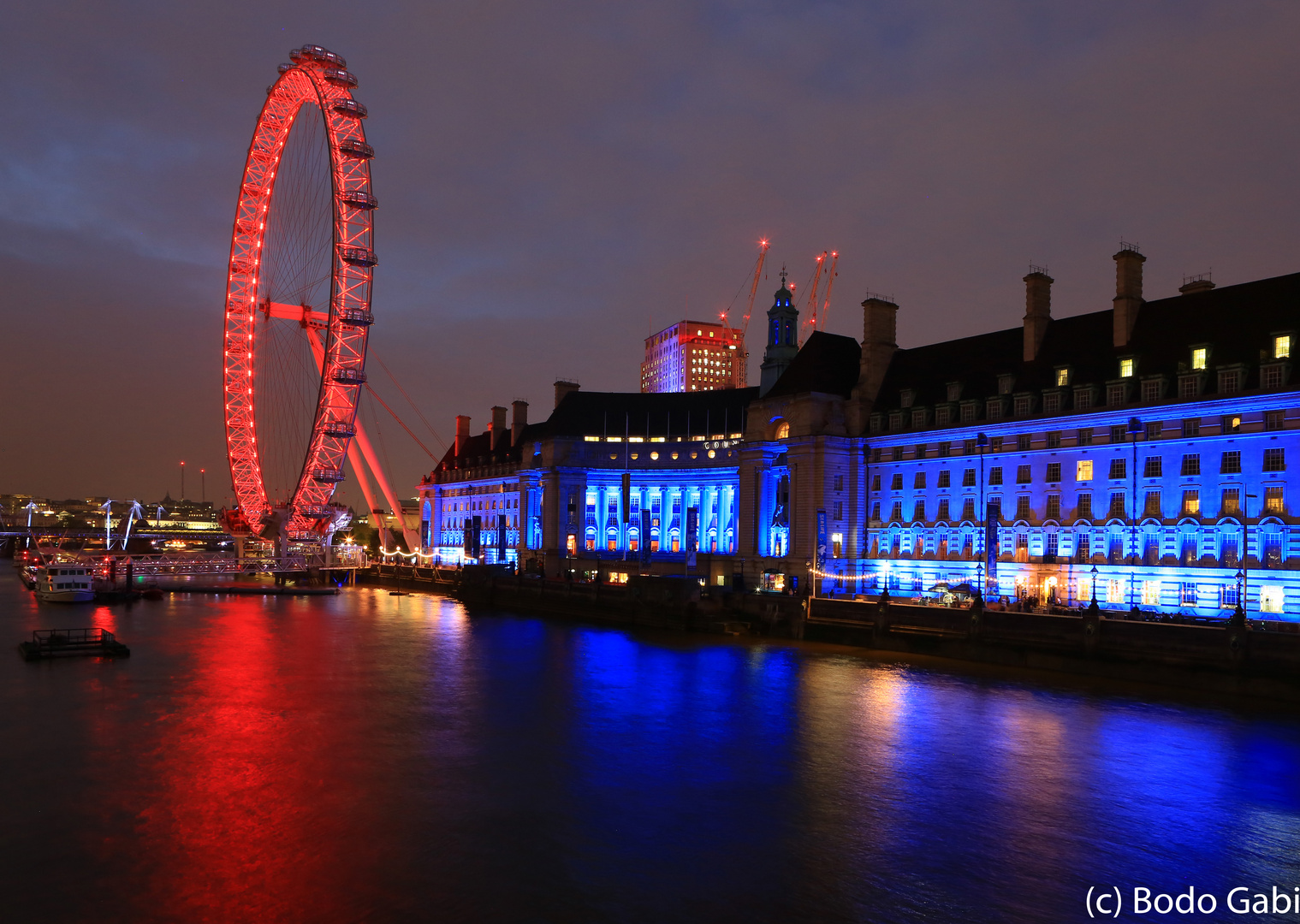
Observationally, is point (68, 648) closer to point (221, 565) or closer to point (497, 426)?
point (221, 565)

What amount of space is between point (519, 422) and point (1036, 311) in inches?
3394

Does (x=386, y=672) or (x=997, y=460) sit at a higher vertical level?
(x=997, y=460)

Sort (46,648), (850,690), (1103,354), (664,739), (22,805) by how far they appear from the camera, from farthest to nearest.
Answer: (1103,354) < (46,648) < (850,690) < (664,739) < (22,805)

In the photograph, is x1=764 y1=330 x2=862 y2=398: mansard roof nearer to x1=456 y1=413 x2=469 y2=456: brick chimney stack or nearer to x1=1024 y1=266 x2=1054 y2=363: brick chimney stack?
x1=1024 y1=266 x2=1054 y2=363: brick chimney stack

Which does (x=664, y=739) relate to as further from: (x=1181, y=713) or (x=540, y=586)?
(x=540, y=586)

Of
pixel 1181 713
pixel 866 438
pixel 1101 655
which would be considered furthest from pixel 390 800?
pixel 866 438

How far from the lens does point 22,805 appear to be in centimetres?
2725

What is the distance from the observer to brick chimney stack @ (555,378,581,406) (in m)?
138

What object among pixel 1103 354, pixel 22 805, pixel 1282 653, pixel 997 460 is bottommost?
pixel 22 805

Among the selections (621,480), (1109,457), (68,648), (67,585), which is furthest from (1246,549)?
(67,585)

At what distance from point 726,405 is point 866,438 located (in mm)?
44228

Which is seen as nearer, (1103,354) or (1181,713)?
(1181,713)

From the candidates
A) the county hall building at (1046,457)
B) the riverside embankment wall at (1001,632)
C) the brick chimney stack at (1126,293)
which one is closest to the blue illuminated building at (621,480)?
the county hall building at (1046,457)

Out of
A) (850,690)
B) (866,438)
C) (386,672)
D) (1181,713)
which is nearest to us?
(1181,713)
